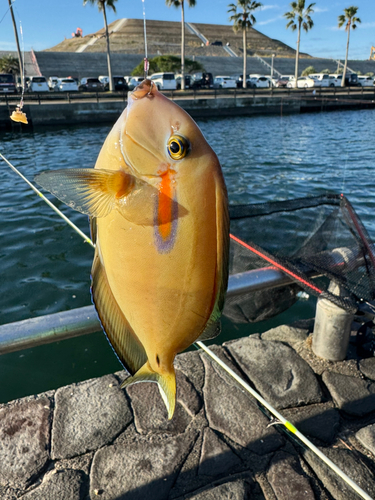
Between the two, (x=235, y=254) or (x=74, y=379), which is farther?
(x=74, y=379)

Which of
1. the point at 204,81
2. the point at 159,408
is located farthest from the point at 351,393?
the point at 204,81

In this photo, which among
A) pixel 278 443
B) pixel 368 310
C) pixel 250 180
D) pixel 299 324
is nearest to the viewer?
pixel 278 443

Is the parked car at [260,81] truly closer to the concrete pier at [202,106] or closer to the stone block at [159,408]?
the concrete pier at [202,106]

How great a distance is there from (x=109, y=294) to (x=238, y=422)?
7.39 feet

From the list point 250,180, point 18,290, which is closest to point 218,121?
point 250,180

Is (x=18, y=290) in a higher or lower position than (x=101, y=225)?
lower

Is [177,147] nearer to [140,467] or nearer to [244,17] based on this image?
[140,467]

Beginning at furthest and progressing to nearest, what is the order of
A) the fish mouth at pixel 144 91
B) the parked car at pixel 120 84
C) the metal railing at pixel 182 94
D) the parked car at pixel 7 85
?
the parked car at pixel 120 84 → the parked car at pixel 7 85 → the metal railing at pixel 182 94 → the fish mouth at pixel 144 91

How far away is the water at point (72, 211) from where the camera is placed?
5219mm

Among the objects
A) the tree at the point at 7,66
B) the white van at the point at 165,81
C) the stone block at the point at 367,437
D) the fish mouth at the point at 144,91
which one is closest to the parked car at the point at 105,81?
the white van at the point at 165,81

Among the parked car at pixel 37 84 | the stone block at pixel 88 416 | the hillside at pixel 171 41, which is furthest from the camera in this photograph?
the hillside at pixel 171 41

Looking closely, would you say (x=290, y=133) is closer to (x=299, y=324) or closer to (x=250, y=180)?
(x=250, y=180)

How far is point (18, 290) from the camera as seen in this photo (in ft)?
22.1

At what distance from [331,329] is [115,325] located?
2.70m
